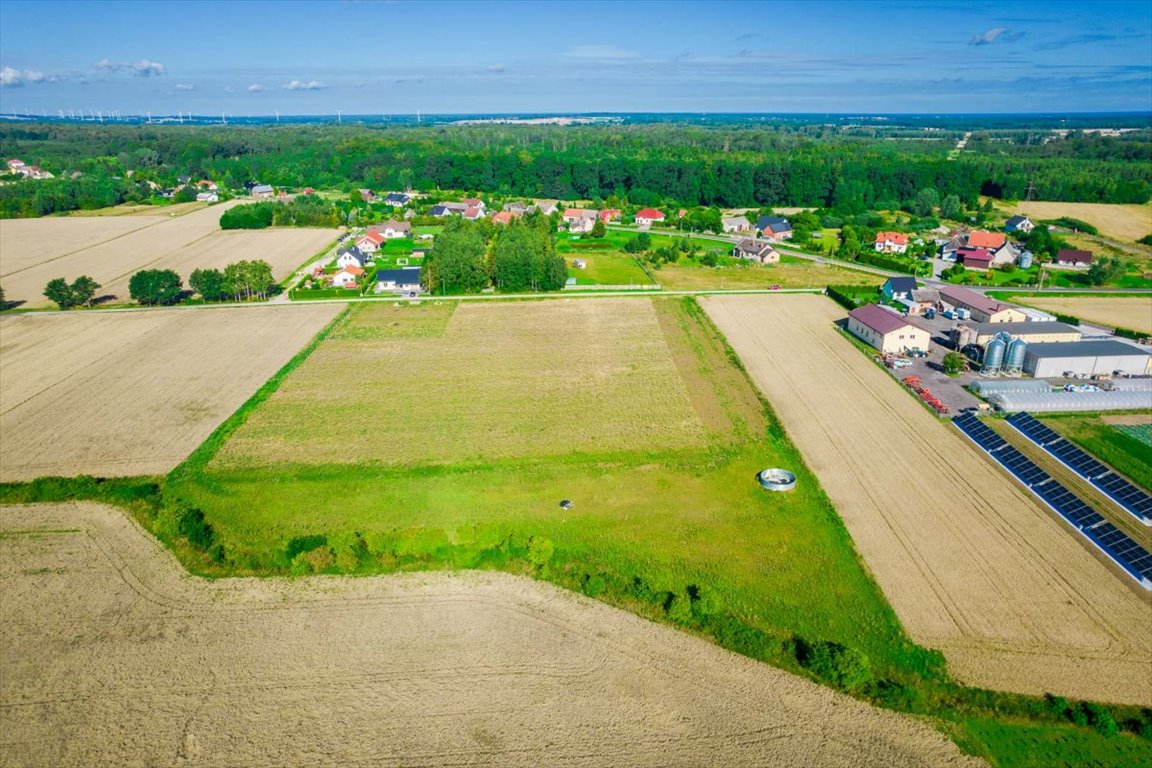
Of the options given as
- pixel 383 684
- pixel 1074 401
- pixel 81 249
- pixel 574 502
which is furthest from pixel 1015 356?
pixel 81 249

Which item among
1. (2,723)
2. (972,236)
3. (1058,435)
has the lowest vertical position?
(2,723)

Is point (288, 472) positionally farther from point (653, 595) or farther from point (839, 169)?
point (839, 169)

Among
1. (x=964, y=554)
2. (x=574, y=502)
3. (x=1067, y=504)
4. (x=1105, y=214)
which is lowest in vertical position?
(x=964, y=554)

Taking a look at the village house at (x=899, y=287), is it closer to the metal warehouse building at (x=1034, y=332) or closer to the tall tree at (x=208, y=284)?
the metal warehouse building at (x=1034, y=332)

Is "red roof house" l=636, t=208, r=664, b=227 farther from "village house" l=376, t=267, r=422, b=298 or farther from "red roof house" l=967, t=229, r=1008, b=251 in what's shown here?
"village house" l=376, t=267, r=422, b=298

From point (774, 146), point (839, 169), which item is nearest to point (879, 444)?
point (839, 169)

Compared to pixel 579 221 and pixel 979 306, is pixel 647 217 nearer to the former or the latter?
pixel 579 221
